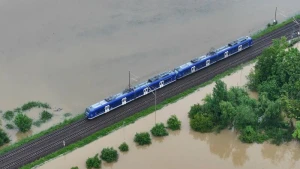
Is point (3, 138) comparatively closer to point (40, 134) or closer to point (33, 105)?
point (40, 134)

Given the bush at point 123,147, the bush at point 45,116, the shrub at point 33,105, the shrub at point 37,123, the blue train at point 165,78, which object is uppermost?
the blue train at point 165,78

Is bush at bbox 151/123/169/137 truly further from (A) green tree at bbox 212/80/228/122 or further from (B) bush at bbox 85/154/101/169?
(B) bush at bbox 85/154/101/169

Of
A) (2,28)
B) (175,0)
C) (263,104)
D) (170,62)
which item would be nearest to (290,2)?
(175,0)

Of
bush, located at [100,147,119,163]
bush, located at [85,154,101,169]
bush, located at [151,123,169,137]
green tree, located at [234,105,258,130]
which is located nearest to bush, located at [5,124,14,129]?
bush, located at [85,154,101,169]

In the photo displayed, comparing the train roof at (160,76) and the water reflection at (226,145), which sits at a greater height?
the train roof at (160,76)

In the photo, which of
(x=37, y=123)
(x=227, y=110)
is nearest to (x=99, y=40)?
(x=37, y=123)

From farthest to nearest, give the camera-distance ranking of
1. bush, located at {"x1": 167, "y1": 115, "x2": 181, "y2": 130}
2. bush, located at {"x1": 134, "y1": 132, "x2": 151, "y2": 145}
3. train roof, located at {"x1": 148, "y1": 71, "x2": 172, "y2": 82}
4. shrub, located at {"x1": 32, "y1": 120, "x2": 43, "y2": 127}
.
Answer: train roof, located at {"x1": 148, "y1": 71, "x2": 172, "y2": 82} < shrub, located at {"x1": 32, "y1": 120, "x2": 43, "y2": 127} < bush, located at {"x1": 167, "y1": 115, "x2": 181, "y2": 130} < bush, located at {"x1": 134, "y1": 132, "x2": 151, "y2": 145}

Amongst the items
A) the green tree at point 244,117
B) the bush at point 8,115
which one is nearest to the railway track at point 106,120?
the bush at point 8,115

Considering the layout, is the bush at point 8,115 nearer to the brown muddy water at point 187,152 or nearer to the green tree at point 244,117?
the brown muddy water at point 187,152
